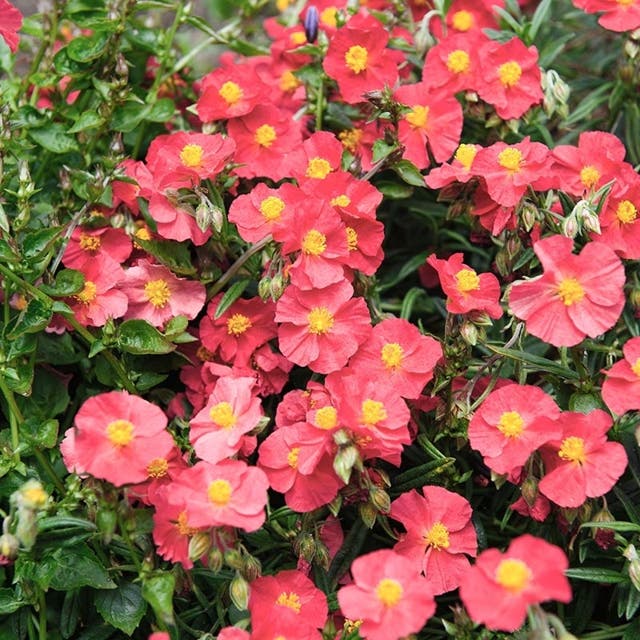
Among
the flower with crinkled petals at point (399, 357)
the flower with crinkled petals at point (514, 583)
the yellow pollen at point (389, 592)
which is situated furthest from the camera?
the flower with crinkled petals at point (399, 357)

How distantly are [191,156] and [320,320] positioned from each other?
15.4 inches

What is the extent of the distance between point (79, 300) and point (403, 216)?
2.81ft

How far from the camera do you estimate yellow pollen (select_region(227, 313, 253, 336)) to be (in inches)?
70.2

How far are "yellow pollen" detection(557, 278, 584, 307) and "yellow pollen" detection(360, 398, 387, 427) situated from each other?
345mm

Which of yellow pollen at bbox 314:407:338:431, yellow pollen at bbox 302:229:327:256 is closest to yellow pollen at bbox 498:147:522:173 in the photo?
yellow pollen at bbox 302:229:327:256

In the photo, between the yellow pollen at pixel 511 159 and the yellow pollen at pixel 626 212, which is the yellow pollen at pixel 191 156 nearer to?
the yellow pollen at pixel 511 159

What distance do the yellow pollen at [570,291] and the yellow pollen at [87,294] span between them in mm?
835

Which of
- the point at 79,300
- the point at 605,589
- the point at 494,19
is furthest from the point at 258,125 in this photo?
the point at 605,589

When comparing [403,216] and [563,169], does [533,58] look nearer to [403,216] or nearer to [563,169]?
[563,169]

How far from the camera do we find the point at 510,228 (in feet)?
5.74

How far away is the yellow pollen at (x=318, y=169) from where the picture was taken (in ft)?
5.94

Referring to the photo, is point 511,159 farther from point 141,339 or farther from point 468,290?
point 141,339

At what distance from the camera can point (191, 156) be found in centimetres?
173

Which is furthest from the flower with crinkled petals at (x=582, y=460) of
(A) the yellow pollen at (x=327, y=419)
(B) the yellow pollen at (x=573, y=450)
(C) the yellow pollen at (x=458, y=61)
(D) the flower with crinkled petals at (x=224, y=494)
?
(C) the yellow pollen at (x=458, y=61)
